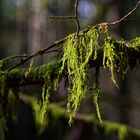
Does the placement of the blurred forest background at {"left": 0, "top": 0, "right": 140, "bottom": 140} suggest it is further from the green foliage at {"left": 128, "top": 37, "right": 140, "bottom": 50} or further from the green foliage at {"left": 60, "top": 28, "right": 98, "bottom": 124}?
the green foliage at {"left": 60, "top": 28, "right": 98, "bottom": 124}

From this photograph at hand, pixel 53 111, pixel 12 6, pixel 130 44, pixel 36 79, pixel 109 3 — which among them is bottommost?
pixel 53 111

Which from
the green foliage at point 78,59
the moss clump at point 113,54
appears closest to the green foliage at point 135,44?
the moss clump at point 113,54

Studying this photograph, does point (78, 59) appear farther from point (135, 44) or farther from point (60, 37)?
point (60, 37)

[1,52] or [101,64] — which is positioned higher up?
[1,52]

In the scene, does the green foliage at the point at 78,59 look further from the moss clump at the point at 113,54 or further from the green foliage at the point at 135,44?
the green foliage at the point at 135,44

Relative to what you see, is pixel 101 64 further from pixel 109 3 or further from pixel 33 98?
pixel 109 3

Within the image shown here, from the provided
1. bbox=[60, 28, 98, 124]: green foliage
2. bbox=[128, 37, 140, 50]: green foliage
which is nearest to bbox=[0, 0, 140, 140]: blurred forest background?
bbox=[128, 37, 140, 50]: green foliage

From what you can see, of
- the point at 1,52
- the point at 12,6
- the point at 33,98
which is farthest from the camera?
the point at 12,6

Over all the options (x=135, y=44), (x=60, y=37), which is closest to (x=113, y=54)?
(x=135, y=44)

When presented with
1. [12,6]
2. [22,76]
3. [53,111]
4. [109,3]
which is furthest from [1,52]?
[22,76]
